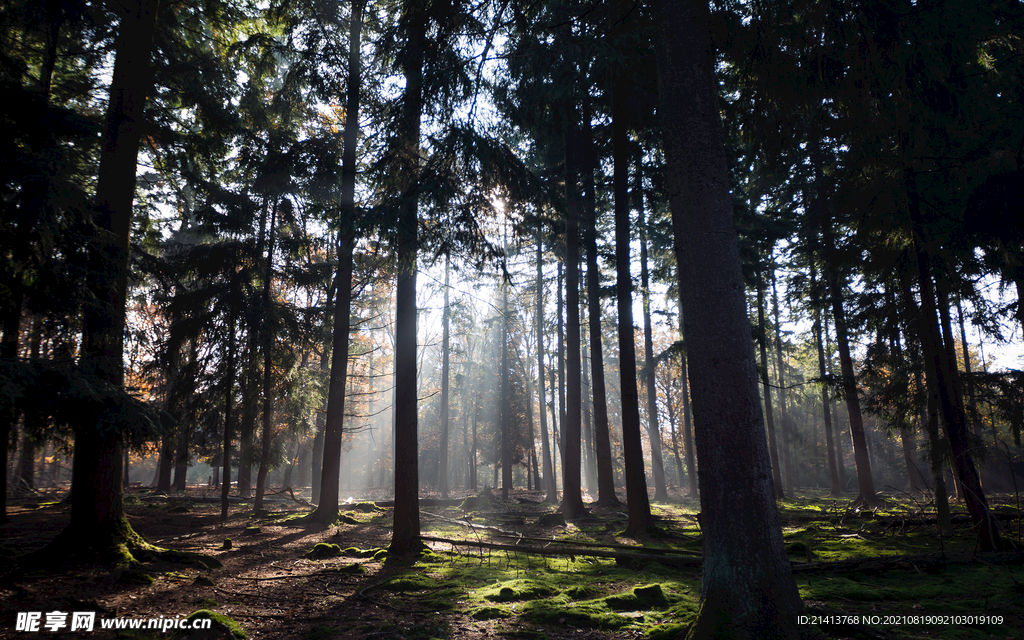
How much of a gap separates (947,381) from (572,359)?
8798mm

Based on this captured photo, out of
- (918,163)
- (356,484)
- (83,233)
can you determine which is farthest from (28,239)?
(356,484)

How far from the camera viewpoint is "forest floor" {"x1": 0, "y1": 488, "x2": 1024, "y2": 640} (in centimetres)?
455

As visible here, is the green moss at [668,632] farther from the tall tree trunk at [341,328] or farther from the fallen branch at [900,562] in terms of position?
the tall tree trunk at [341,328]

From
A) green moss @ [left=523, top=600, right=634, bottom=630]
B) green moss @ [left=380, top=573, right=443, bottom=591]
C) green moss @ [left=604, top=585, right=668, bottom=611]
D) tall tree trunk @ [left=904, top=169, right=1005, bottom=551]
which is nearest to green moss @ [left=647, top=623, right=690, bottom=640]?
green moss @ [left=523, top=600, right=634, bottom=630]

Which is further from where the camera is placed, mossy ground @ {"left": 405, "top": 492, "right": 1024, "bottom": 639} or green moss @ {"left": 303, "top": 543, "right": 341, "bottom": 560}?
green moss @ {"left": 303, "top": 543, "right": 341, "bottom": 560}

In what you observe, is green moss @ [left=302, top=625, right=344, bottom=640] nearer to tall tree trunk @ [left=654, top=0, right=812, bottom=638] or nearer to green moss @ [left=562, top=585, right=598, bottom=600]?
green moss @ [left=562, top=585, right=598, bottom=600]

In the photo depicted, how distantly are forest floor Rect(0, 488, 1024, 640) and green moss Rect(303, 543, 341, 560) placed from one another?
0.03m

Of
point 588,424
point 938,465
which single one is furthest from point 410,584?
point 588,424

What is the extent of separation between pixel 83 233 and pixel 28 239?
89 cm

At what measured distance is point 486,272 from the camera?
9.45 meters

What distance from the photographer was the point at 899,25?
6844 millimetres

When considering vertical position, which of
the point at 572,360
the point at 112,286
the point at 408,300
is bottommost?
the point at 572,360

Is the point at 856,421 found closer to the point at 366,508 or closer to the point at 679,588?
the point at 679,588

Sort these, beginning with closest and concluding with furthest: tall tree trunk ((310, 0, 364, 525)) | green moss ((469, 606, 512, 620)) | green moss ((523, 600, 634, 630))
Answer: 1. green moss ((523, 600, 634, 630))
2. green moss ((469, 606, 512, 620))
3. tall tree trunk ((310, 0, 364, 525))
